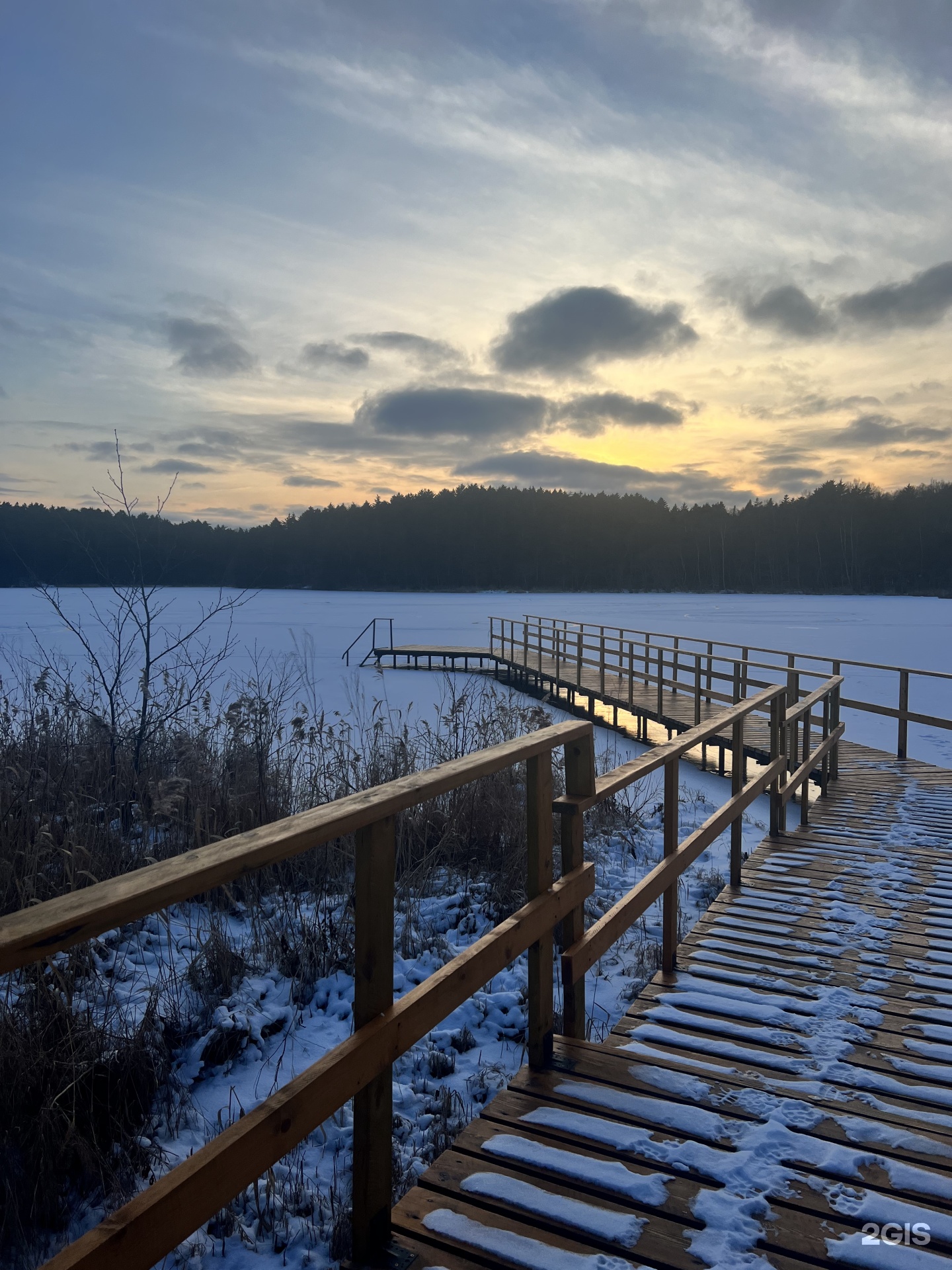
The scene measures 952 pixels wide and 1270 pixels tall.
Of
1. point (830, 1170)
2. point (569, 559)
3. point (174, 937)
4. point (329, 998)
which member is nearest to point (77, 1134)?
point (329, 998)

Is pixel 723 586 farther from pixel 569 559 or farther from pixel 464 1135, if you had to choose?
pixel 464 1135

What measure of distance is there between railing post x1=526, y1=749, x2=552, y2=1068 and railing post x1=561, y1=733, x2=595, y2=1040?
0.14 meters

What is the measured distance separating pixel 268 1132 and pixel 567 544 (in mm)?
105092

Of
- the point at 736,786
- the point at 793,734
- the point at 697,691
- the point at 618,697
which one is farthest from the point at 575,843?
the point at 618,697

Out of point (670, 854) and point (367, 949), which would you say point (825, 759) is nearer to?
point (670, 854)

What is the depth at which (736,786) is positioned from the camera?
15.7 feet

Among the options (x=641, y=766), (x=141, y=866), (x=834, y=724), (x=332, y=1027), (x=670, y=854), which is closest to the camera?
(x=641, y=766)

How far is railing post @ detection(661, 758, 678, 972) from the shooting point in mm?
3641

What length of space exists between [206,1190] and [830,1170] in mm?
1695

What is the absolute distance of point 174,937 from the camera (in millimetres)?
5055

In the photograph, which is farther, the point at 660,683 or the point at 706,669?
the point at 706,669

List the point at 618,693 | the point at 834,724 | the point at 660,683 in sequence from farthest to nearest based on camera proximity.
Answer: the point at 618,693, the point at 660,683, the point at 834,724

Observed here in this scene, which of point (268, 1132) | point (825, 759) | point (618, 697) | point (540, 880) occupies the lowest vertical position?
point (618, 697)

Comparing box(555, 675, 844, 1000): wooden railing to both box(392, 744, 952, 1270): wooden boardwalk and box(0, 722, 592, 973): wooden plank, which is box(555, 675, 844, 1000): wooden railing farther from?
box(0, 722, 592, 973): wooden plank
